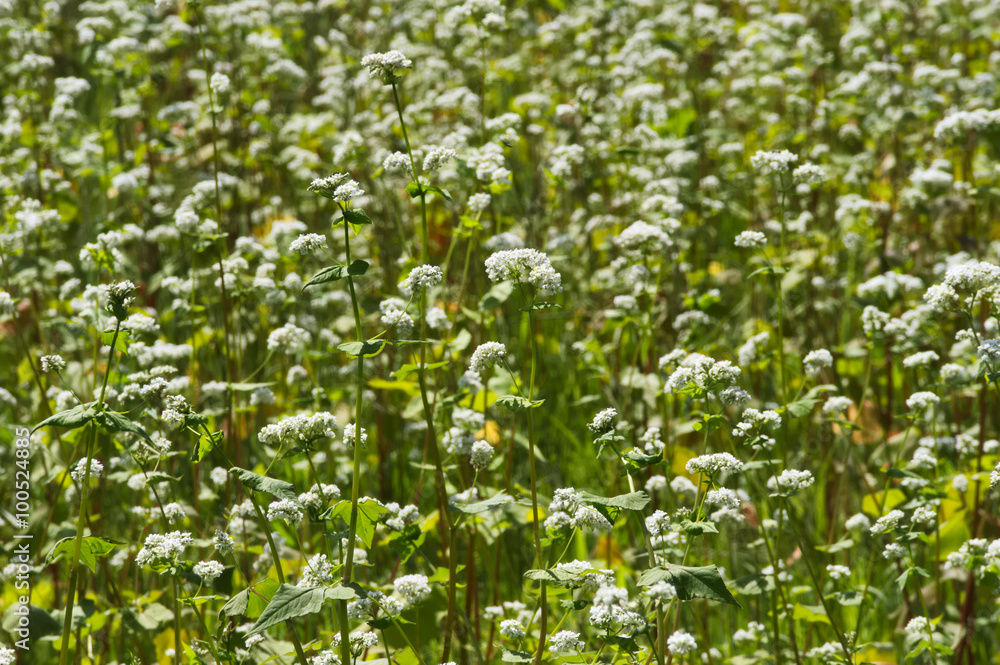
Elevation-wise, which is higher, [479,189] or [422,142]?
[422,142]

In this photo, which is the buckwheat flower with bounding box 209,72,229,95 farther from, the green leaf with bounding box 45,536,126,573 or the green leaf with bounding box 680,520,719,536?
the green leaf with bounding box 680,520,719,536

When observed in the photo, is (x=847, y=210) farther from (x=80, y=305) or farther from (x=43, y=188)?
(x=43, y=188)

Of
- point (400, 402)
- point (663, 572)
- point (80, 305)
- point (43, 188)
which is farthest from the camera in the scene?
point (43, 188)

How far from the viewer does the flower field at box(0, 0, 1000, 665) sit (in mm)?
2500

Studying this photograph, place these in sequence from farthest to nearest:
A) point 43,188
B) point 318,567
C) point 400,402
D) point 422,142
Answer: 1. point 422,142
2. point 43,188
3. point 400,402
4. point 318,567

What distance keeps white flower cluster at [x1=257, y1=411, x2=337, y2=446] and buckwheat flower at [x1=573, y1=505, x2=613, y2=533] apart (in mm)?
698

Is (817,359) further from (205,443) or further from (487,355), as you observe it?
(205,443)

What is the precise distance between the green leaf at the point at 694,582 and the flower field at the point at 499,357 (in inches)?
0.5

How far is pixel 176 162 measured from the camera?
6316 millimetres

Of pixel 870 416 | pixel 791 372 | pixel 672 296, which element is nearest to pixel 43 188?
pixel 672 296

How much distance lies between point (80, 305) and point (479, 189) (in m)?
1.82

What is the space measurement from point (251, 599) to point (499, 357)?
37.6 inches

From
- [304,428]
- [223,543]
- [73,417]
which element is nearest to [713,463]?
[304,428]

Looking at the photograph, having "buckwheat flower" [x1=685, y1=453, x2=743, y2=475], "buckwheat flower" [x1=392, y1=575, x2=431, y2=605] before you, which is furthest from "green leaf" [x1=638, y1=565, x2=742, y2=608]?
"buckwheat flower" [x1=392, y1=575, x2=431, y2=605]
